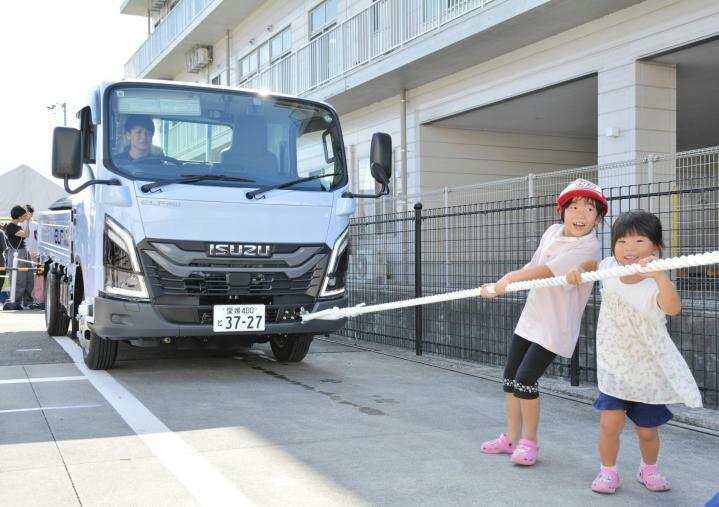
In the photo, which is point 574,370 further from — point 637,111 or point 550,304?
point 637,111

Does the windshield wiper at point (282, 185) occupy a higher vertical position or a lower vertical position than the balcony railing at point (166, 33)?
lower

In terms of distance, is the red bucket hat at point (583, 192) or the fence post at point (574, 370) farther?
the fence post at point (574, 370)

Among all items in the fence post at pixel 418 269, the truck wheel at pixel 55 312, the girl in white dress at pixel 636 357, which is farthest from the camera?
the truck wheel at pixel 55 312

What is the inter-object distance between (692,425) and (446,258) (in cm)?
369

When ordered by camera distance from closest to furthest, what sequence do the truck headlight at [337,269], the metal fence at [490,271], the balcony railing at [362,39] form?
the metal fence at [490,271] < the truck headlight at [337,269] < the balcony railing at [362,39]

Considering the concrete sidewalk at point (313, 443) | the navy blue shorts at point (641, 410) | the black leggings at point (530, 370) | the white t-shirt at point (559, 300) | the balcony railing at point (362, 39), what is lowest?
the concrete sidewalk at point (313, 443)

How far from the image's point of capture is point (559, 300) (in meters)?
3.99

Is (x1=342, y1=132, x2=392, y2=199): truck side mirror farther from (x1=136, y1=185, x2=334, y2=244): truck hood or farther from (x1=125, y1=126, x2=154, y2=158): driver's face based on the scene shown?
(x1=125, y1=126, x2=154, y2=158): driver's face

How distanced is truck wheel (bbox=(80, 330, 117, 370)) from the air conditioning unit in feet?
59.5

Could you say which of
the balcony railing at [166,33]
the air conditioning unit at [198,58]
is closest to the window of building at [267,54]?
the balcony railing at [166,33]

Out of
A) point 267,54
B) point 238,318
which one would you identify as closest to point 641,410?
point 238,318

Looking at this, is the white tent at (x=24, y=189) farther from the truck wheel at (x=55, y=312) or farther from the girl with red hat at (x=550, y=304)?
the girl with red hat at (x=550, y=304)

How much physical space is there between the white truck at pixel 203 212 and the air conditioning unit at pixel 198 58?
1733 centimetres

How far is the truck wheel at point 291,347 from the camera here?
7532mm
